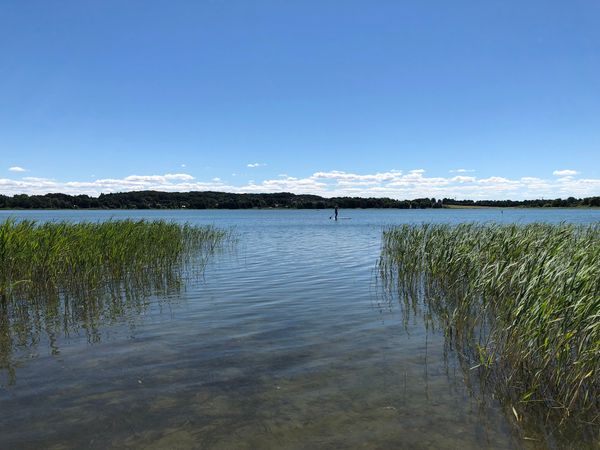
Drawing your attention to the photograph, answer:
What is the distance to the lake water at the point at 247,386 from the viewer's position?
4.97 metres

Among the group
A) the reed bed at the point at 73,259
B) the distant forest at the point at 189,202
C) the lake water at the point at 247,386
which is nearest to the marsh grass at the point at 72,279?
the reed bed at the point at 73,259

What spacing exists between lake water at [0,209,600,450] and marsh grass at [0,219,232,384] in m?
0.44

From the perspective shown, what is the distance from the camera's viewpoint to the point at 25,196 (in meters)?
135

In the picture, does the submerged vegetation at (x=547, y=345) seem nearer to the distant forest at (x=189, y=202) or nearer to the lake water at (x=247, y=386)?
the lake water at (x=247, y=386)

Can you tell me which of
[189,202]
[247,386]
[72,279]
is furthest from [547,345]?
[189,202]

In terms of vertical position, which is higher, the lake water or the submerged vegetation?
the submerged vegetation

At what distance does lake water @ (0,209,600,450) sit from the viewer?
16.3ft

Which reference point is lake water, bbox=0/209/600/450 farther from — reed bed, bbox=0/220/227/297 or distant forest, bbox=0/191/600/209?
distant forest, bbox=0/191/600/209

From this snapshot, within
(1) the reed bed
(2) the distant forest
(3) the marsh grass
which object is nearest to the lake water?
(3) the marsh grass

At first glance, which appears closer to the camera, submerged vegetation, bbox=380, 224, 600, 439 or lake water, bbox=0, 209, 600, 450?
lake water, bbox=0, 209, 600, 450

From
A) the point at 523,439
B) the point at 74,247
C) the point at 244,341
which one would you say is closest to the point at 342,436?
the point at 523,439

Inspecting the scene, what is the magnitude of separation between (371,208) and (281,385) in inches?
6837

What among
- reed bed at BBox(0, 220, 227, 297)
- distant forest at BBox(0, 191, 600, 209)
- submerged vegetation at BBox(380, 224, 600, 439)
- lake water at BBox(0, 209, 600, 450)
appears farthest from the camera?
distant forest at BBox(0, 191, 600, 209)

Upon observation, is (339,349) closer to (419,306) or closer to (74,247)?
(419,306)
